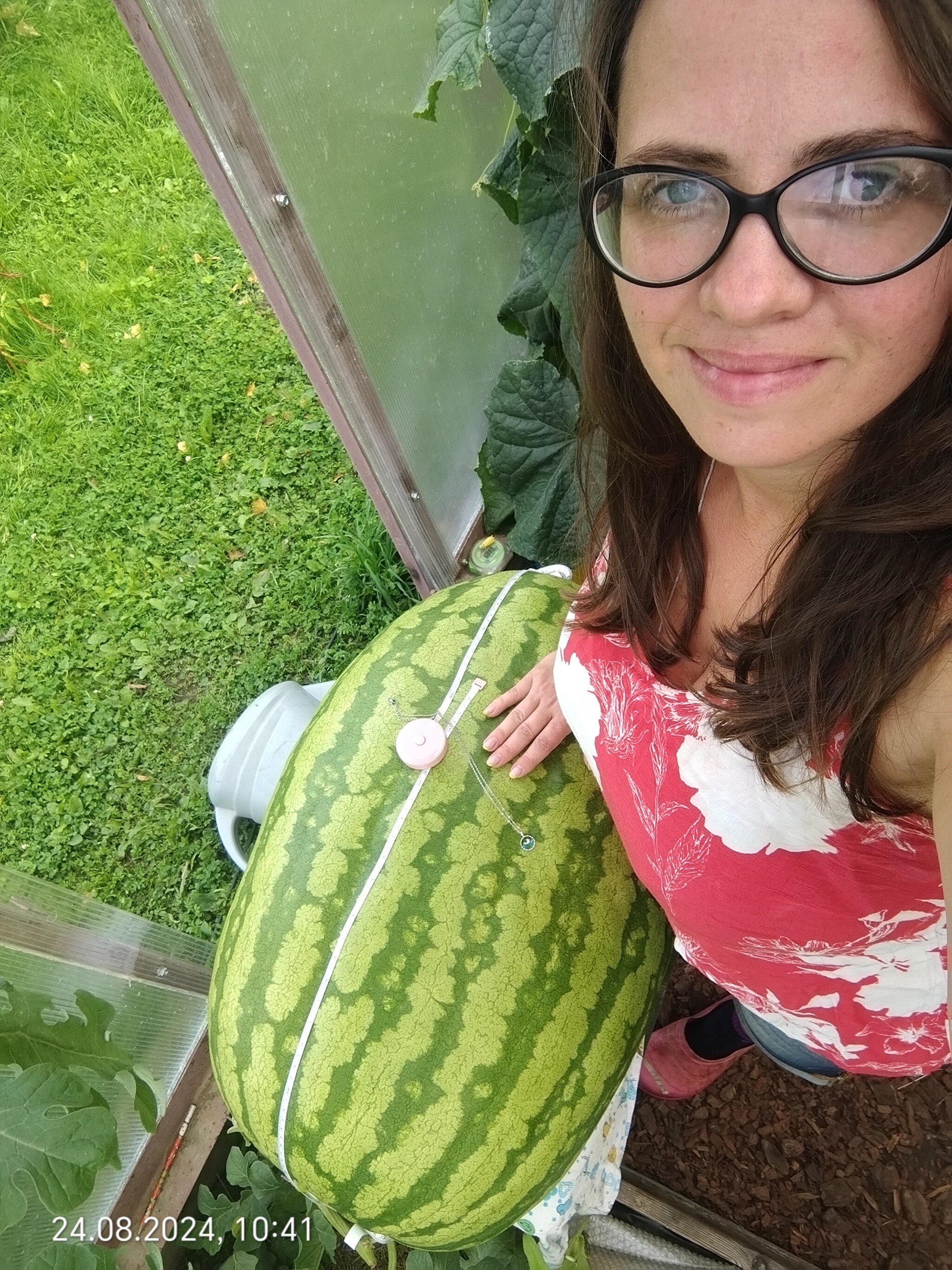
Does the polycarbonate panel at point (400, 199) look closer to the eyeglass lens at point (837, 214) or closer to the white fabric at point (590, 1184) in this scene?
the eyeglass lens at point (837, 214)

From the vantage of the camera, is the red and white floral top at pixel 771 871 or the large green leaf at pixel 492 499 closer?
the red and white floral top at pixel 771 871

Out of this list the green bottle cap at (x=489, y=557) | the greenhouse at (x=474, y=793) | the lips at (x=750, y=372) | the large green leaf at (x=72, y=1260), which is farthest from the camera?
the green bottle cap at (x=489, y=557)

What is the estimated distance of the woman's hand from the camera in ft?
4.10

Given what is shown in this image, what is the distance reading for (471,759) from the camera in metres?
1.28

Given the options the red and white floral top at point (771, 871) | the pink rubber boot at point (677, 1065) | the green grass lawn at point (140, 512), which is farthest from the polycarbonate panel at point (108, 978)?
the pink rubber boot at point (677, 1065)

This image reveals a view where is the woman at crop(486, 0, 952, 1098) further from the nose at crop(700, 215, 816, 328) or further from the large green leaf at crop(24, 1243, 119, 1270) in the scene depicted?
the large green leaf at crop(24, 1243, 119, 1270)

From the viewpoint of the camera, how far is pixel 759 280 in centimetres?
59

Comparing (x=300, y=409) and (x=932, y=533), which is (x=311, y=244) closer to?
(x=932, y=533)

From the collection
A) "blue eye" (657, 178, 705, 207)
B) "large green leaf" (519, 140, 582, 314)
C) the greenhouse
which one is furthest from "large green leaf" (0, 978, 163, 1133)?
"large green leaf" (519, 140, 582, 314)

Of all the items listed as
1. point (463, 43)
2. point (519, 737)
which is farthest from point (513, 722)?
point (463, 43)

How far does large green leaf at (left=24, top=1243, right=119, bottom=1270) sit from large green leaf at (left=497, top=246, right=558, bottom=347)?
59.9 inches

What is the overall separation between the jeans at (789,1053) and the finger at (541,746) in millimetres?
463

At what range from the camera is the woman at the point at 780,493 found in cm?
54

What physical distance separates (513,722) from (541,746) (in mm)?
54
